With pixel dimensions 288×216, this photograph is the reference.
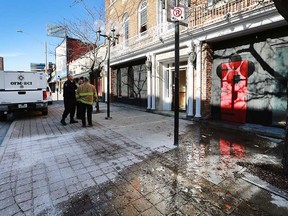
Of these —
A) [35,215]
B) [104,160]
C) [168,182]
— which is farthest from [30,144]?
[168,182]

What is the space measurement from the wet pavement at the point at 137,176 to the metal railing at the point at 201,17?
370 centimetres

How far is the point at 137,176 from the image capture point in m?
3.14

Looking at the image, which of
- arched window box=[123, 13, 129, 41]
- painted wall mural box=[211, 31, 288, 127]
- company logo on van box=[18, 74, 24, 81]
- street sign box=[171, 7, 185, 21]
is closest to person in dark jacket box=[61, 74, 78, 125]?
company logo on van box=[18, 74, 24, 81]

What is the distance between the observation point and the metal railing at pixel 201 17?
6.08 metres

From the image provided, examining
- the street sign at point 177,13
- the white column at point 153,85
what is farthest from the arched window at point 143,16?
the street sign at point 177,13

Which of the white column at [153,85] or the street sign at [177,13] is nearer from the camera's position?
the street sign at [177,13]

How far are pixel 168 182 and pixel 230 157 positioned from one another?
171 cm

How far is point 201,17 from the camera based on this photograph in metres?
7.64

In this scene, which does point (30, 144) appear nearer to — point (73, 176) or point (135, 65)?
point (73, 176)

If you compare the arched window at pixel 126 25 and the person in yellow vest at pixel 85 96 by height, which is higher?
the arched window at pixel 126 25

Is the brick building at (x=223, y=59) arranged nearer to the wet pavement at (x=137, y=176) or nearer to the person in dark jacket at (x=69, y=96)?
the wet pavement at (x=137, y=176)

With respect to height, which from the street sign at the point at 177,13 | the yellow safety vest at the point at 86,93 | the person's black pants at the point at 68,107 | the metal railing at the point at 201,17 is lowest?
the person's black pants at the point at 68,107

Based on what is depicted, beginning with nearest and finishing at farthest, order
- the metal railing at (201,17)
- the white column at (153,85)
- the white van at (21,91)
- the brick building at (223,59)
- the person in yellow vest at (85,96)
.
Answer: the brick building at (223,59) → the metal railing at (201,17) → the person in yellow vest at (85,96) → the white van at (21,91) → the white column at (153,85)

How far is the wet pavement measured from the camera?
2.36 meters
